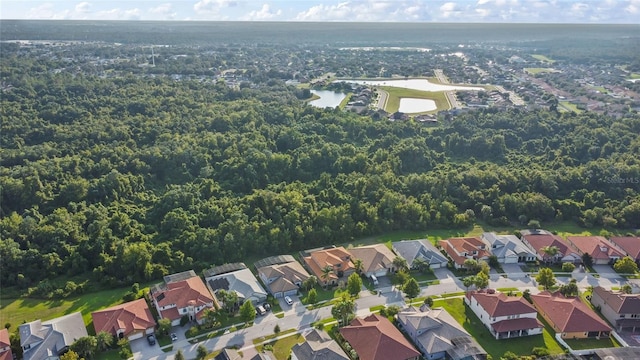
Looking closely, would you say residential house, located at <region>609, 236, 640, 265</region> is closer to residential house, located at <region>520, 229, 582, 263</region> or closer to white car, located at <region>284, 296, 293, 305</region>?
residential house, located at <region>520, 229, 582, 263</region>

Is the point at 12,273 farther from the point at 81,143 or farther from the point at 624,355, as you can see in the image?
the point at 624,355

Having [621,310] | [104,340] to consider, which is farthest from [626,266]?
[104,340]

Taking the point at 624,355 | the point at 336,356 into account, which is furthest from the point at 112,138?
the point at 624,355

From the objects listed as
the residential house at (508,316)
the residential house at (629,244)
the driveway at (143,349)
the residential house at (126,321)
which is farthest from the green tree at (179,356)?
the residential house at (629,244)

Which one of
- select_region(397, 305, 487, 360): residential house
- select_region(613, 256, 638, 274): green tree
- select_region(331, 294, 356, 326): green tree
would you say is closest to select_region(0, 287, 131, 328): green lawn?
select_region(331, 294, 356, 326): green tree

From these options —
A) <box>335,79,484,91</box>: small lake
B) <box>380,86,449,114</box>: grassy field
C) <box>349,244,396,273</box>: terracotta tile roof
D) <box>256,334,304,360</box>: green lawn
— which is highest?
<box>349,244,396,273</box>: terracotta tile roof

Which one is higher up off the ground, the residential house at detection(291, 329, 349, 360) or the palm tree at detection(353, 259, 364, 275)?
the residential house at detection(291, 329, 349, 360)
